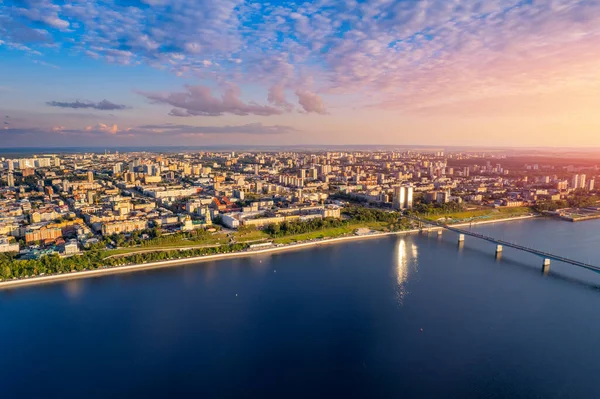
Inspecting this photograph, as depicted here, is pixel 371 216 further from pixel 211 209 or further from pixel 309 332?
pixel 309 332

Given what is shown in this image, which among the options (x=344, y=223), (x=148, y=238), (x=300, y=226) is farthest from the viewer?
(x=344, y=223)

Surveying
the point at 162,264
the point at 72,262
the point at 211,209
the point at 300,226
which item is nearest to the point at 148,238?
the point at 162,264

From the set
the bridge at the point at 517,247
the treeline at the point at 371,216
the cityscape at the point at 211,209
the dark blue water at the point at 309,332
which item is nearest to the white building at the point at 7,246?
the cityscape at the point at 211,209

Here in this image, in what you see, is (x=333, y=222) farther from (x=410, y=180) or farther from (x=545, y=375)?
(x=410, y=180)

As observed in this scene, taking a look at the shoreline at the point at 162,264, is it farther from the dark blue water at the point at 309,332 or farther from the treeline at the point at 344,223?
the treeline at the point at 344,223

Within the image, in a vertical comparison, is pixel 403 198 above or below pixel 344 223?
above
